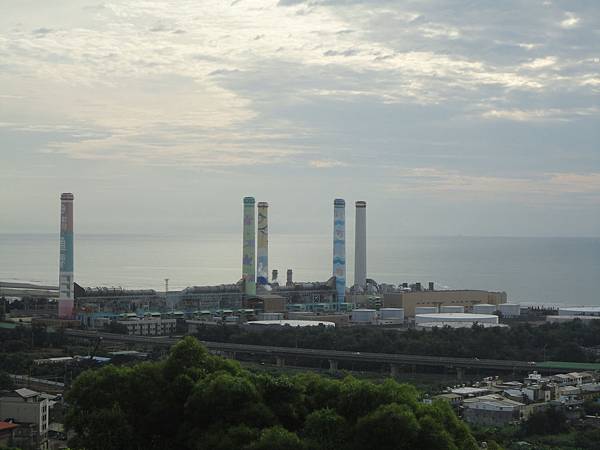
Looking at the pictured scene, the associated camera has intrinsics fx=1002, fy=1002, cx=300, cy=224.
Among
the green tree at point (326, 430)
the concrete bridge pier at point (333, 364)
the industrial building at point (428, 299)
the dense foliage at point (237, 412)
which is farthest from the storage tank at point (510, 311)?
the green tree at point (326, 430)

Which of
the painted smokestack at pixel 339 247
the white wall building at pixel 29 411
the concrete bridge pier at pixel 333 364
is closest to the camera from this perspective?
the white wall building at pixel 29 411

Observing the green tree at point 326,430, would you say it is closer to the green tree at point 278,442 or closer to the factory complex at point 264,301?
the green tree at point 278,442

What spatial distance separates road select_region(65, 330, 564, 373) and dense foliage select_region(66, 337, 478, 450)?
647 inches

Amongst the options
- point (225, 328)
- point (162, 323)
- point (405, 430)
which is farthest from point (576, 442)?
point (162, 323)

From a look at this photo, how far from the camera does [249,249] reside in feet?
141

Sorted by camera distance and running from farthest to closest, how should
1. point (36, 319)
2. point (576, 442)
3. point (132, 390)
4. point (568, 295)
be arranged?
point (568, 295)
point (36, 319)
point (576, 442)
point (132, 390)

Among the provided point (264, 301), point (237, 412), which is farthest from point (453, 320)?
point (237, 412)

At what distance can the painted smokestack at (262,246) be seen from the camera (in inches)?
1715

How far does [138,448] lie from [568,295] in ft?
201

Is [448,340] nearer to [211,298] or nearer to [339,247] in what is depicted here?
[211,298]

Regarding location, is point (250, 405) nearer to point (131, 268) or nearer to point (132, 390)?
point (132, 390)

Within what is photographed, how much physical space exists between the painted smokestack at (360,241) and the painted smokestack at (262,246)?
15.1 ft

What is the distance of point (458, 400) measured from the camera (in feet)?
68.5

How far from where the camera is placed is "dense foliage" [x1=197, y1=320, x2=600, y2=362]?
94.7 ft
